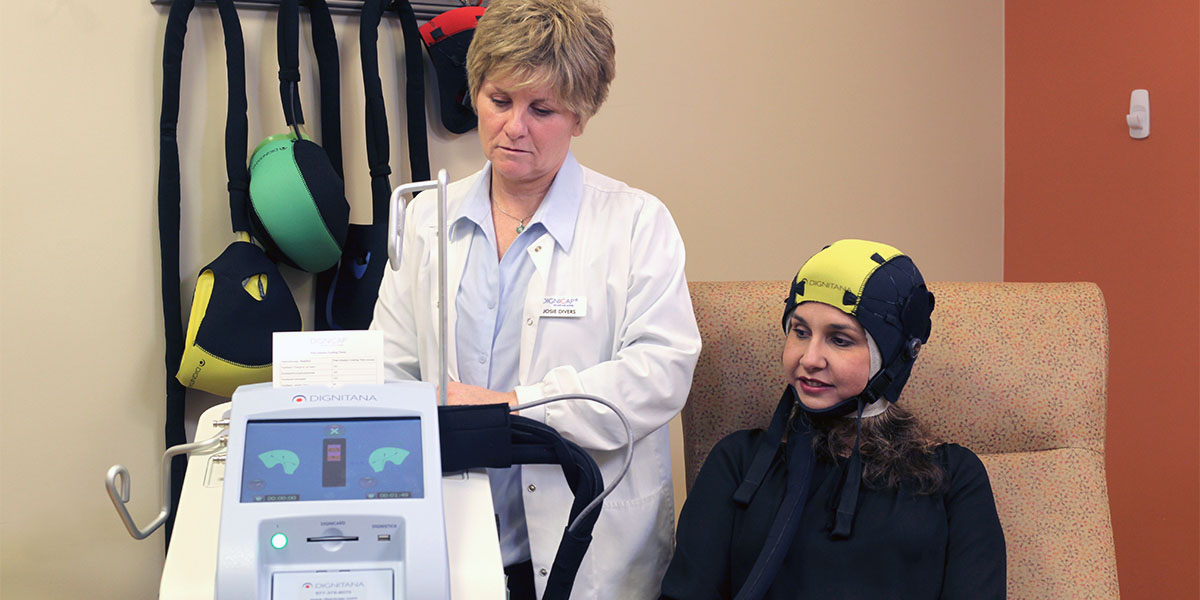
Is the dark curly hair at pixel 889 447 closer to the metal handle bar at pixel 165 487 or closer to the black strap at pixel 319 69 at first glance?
the metal handle bar at pixel 165 487

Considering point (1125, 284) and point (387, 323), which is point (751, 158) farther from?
point (387, 323)

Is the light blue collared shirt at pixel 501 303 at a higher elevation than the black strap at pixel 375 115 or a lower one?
lower

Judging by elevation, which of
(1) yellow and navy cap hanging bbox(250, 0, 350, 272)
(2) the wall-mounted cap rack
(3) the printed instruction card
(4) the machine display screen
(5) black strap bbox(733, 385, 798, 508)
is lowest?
(5) black strap bbox(733, 385, 798, 508)

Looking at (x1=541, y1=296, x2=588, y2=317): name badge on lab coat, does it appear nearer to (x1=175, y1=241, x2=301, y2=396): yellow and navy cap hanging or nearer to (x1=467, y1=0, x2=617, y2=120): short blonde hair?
(x1=467, y1=0, x2=617, y2=120): short blonde hair

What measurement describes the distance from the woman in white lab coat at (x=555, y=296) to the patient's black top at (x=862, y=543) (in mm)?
89

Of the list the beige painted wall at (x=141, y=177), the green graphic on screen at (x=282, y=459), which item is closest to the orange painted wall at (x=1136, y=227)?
the beige painted wall at (x=141, y=177)

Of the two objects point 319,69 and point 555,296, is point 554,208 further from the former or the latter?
point 319,69

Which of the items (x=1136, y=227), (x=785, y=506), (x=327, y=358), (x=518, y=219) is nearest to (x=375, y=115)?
(x=518, y=219)

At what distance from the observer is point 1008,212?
113 inches

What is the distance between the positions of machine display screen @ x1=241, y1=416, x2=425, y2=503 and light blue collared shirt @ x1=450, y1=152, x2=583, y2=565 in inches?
23.1

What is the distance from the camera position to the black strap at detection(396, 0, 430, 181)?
2234 mm

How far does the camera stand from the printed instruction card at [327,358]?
0.97 m

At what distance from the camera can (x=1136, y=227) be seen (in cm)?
243

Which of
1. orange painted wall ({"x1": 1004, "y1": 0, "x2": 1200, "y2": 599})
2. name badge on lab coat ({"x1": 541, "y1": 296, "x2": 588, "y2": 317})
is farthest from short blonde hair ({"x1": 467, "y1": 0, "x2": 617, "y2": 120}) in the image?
orange painted wall ({"x1": 1004, "y1": 0, "x2": 1200, "y2": 599})
